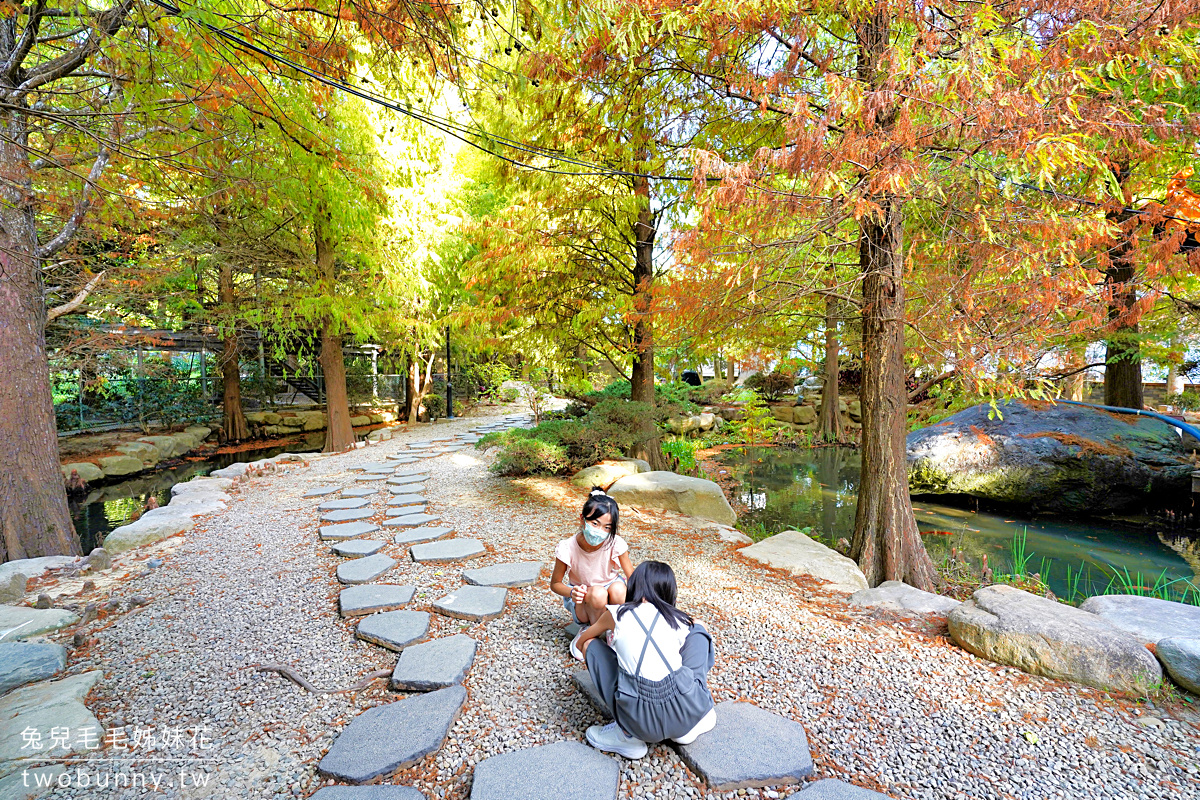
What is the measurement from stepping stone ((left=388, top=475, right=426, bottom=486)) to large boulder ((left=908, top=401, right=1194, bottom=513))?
20.8ft

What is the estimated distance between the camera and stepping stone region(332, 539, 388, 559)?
3.51 m

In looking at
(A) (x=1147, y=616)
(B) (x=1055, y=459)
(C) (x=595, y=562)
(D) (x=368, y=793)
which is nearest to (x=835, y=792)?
(C) (x=595, y=562)

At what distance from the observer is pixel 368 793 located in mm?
1472

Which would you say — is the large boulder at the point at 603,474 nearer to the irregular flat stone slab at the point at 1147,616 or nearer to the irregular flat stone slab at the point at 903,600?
the irregular flat stone slab at the point at 903,600

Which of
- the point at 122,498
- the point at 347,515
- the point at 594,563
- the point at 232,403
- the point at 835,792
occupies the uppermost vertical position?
the point at 232,403

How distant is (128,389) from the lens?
957 centimetres

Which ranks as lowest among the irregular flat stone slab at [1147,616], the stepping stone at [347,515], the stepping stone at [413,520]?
the irregular flat stone slab at [1147,616]

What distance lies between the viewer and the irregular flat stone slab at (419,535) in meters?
3.78

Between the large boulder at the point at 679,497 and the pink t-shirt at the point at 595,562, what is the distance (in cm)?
259

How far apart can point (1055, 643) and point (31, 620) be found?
189 inches

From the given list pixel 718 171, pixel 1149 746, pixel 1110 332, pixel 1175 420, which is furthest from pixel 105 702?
pixel 1175 420

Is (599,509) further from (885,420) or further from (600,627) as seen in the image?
(885,420)

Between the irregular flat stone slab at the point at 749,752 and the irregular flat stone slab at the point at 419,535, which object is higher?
the irregular flat stone slab at the point at 419,535

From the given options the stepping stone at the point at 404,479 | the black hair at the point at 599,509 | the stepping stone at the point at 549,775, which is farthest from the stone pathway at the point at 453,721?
the stepping stone at the point at 404,479
